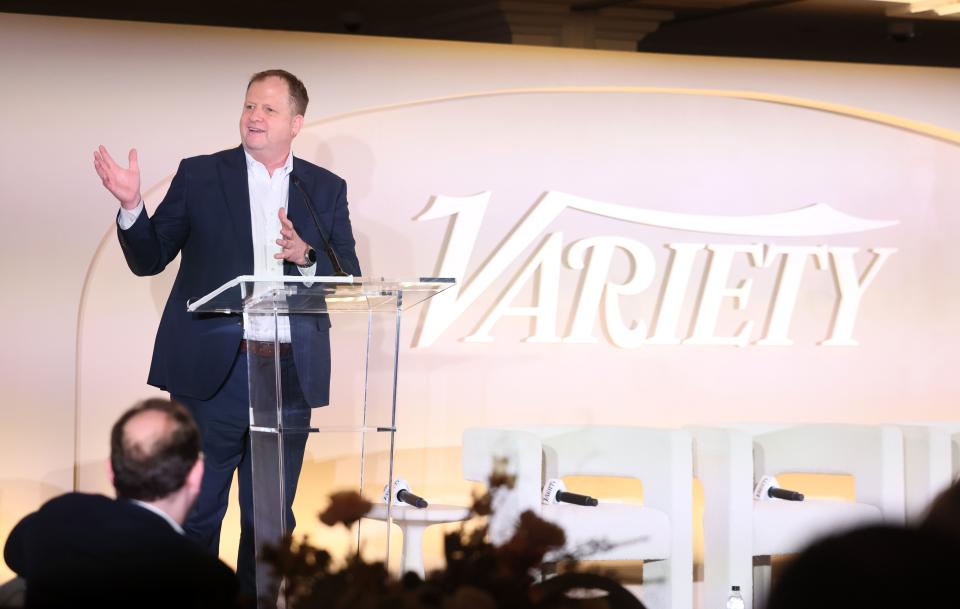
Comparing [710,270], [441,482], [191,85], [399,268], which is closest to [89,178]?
[191,85]

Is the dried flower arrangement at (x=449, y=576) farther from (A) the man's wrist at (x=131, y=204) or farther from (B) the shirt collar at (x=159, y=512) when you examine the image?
(A) the man's wrist at (x=131, y=204)

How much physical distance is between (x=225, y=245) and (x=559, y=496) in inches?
69.7

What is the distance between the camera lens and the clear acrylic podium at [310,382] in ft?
10.5

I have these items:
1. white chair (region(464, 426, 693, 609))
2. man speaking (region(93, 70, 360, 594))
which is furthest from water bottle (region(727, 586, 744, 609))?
man speaking (region(93, 70, 360, 594))

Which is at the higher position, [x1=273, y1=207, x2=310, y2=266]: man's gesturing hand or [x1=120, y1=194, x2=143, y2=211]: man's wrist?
[x1=120, y1=194, x2=143, y2=211]: man's wrist

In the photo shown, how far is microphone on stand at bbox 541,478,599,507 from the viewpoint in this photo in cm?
475

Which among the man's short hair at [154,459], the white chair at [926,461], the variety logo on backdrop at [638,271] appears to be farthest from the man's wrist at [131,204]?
the white chair at [926,461]

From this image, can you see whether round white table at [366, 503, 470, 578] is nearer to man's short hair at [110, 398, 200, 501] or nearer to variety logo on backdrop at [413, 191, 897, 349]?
variety logo on backdrop at [413, 191, 897, 349]

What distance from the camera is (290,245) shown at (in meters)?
3.25

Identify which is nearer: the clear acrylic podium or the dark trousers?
the clear acrylic podium

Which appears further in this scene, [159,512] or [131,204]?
[131,204]

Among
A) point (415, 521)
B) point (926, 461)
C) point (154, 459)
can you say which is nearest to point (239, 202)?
point (415, 521)

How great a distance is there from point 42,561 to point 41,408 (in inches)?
143

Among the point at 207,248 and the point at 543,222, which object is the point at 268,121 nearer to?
the point at 207,248
